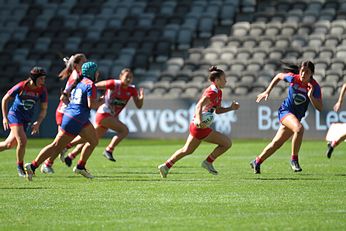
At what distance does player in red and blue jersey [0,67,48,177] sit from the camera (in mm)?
17625

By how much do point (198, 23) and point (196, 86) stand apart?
4.85m

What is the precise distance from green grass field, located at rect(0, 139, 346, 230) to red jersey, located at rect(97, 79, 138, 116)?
47.5 inches

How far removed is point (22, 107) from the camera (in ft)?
59.2

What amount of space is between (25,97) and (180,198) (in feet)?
18.0

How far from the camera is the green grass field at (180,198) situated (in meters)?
10.8

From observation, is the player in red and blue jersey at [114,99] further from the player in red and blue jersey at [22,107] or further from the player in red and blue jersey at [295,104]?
the player in red and blue jersey at [295,104]

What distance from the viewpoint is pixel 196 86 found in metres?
34.1

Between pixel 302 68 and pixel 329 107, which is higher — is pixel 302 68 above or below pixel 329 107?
above

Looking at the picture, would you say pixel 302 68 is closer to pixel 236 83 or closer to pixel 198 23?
pixel 236 83

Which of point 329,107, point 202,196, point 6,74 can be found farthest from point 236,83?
point 202,196

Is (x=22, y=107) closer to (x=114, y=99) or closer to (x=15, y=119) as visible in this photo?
(x=15, y=119)

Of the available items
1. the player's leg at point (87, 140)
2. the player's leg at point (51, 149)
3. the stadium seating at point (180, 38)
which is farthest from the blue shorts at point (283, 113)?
the stadium seating at point (180, 38)

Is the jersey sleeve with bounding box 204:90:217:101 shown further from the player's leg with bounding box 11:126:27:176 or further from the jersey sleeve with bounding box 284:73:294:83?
the player's leg with bounding box 11:126:27:176

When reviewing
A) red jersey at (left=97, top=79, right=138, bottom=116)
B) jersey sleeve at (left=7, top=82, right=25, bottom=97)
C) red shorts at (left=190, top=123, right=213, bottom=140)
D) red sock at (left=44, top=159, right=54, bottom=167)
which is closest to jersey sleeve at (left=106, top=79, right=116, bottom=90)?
red jersey at (left=97, top=79, right=138, bottom=116)
